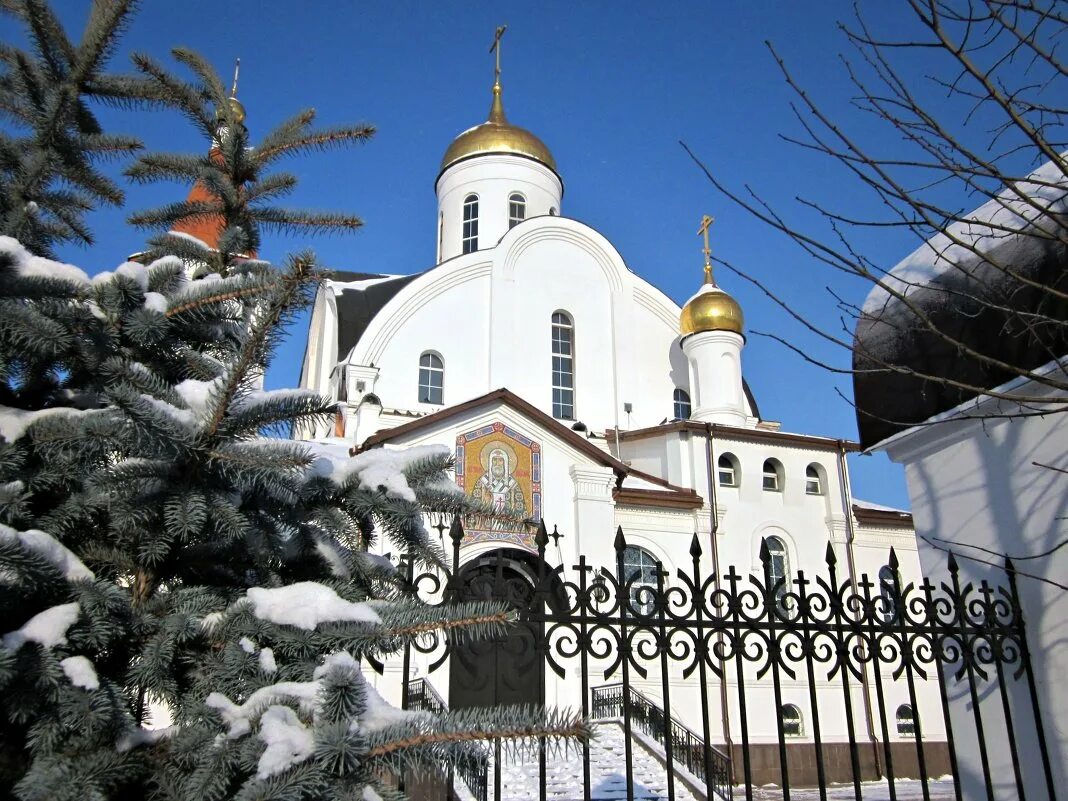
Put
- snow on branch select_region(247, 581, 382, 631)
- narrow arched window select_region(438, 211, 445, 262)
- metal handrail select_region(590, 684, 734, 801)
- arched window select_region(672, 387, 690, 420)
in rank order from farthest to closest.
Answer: narrow arched window select_region(438, 211, 445, 262) < arched window select_region(672, 387, 690, 420) < metal handrail select_region(590, 684, 734, 801) < snow on branch select_region(247, 581, 382, 631)

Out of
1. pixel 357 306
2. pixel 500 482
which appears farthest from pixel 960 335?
pixel 357 306

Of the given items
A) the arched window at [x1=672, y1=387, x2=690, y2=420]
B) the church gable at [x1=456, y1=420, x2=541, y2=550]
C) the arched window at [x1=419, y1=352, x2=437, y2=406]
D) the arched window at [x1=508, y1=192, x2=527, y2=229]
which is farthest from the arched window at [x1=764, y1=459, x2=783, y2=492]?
the arched window at [x1=508, y1=192, x2=527, y2=229]

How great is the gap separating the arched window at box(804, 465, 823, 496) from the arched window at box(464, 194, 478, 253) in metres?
10.9

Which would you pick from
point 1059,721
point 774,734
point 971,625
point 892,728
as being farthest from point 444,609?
point 892,728

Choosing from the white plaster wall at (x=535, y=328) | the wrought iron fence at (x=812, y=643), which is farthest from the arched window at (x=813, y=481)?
the wrought iron fence at (x=812, y=643)

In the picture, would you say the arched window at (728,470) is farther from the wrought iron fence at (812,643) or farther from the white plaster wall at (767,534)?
the wrought iron fence at (812,643)

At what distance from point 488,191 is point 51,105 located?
2285 centimetres

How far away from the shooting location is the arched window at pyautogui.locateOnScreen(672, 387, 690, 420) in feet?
71.6

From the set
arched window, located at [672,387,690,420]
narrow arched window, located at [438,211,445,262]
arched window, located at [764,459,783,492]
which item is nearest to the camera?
arched window, located at [764,459,783,492]

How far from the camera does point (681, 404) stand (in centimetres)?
2205

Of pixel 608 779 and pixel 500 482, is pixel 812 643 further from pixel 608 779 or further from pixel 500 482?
pixel 500 482

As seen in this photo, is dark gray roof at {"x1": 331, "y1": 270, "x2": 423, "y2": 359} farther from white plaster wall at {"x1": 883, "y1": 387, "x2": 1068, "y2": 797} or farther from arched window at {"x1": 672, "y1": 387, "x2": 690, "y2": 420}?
white plaster wall at {"x1": 883, "y1": 387, "x2": 1068, "y2": 797}

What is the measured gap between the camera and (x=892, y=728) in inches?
776

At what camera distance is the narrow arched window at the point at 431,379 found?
20000mm
